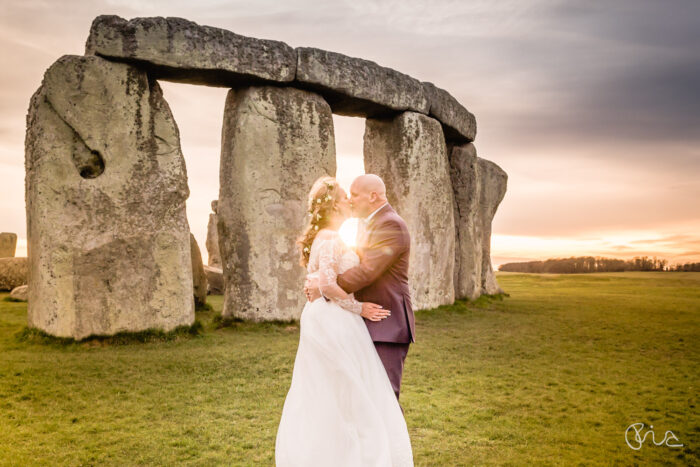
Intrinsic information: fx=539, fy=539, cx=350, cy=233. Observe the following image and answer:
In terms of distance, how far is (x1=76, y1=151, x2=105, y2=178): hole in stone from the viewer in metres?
8.09

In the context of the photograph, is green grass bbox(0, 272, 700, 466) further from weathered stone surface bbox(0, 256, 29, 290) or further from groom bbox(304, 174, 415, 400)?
weathered stone surface bbox(0, 256, 29, 290)

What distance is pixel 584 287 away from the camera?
2047cm

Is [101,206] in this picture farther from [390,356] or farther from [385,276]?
[390,356]

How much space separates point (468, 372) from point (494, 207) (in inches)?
419

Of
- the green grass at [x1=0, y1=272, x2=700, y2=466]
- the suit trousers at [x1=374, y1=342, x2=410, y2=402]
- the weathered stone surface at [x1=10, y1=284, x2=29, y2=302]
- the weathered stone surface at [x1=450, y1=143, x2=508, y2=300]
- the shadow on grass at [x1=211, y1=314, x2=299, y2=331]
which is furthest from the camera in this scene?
the weathered stone surface at [x1=450, y1=143, x2=508, y2=300]

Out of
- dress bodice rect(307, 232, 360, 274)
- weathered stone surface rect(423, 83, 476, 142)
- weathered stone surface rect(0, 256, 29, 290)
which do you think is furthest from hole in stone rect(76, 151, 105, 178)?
weathered stone surface rect(0, 256, 29, 290)

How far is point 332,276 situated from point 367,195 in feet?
2.08

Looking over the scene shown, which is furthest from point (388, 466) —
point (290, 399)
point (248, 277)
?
point (248, 277)

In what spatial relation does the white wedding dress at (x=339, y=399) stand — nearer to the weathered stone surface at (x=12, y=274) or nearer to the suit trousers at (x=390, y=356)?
the suit trousers at (x=390, y=356)

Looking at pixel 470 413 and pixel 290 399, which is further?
pixel 470 413

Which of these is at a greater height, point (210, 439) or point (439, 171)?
point (439, 171)

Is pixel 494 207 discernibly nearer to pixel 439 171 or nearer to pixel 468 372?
pixel 439 171

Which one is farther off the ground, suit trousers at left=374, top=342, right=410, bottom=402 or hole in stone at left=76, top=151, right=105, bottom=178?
hole in stone at left=76, top=151, right=105, bottom=178

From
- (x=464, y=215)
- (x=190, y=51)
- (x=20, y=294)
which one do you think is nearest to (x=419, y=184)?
(x=464, y=215)
